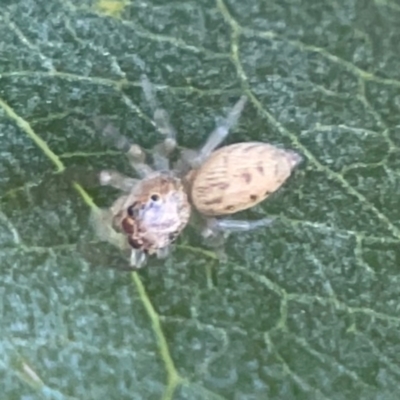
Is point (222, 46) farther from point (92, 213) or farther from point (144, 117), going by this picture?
point (92, 213)

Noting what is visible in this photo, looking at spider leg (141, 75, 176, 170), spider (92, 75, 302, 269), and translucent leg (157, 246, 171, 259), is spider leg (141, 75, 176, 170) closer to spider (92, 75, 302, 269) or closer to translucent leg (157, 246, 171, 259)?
spider (92, 75, 302, 269)

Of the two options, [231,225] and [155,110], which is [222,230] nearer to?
[231,225]

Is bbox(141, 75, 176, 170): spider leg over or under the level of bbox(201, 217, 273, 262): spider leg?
over

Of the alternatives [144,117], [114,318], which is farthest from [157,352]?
[144,117]

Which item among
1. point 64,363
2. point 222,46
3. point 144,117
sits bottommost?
point 64,363

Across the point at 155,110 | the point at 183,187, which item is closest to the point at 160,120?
the point at 155,110

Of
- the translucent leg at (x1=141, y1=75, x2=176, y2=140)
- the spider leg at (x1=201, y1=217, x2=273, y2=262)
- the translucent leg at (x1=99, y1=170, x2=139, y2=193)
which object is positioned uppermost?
the translucent leg at (x1=141, y1=75, x2=176, y2=140)

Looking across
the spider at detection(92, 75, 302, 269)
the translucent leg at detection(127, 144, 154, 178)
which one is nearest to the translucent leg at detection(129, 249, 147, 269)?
the spider at detection(92, 75, 302, 269)
